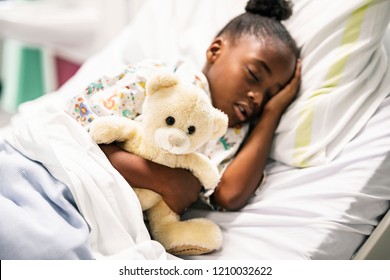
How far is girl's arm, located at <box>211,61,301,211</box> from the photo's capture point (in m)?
0.91

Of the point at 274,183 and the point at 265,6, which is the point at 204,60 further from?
the point at 274,183

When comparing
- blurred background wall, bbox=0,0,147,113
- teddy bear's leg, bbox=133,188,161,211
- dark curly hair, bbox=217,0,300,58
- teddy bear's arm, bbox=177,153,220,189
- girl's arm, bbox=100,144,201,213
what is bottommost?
blurred background wall, bbox=0,0,147,113

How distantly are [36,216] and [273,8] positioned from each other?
0.76 meters

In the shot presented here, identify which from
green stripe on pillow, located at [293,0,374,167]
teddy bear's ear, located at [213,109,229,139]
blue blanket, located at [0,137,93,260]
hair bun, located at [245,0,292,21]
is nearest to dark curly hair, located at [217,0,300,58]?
hair bun, located at [245,0,292,21]

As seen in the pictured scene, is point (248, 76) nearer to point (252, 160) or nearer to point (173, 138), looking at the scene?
point (252, 160)

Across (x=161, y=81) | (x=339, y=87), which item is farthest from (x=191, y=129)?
(x=339, y=87)

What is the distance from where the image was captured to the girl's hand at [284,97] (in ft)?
3.27

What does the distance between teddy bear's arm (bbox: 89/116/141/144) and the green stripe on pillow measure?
374 mm

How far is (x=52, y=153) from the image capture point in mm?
760

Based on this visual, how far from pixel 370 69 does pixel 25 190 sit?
763mm

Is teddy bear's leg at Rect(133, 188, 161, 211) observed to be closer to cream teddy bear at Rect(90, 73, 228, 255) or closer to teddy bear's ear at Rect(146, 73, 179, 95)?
cream teddy bear at Rect(90, 73, 228, 255)

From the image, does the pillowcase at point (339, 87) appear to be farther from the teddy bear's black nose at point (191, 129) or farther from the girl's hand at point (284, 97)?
the teddy bear's black nose at point (191, 129)

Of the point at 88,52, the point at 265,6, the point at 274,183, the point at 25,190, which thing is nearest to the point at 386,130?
the point at 274,183

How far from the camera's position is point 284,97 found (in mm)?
998
